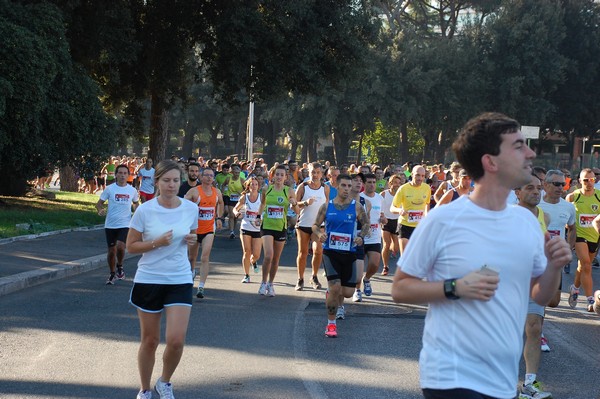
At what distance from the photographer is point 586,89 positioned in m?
60.0

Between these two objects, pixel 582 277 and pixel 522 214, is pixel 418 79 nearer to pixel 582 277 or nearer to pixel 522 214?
pixel 582 277

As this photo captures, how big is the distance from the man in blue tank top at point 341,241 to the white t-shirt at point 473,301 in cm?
635

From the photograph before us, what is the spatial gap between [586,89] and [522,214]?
59227mm

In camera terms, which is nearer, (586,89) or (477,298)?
(477,298)

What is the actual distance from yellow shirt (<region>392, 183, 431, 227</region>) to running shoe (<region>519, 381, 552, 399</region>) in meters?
7.70

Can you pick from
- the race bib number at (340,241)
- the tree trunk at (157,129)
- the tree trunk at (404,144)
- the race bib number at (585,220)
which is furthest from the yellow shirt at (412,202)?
the tree trunk at (404,144)

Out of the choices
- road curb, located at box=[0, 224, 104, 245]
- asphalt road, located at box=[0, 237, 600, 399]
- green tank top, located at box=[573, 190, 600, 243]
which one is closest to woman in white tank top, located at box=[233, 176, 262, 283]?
asphalt road, located at box=[0, 237, 600, 399]

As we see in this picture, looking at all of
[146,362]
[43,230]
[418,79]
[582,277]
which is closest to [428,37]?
[418,79]

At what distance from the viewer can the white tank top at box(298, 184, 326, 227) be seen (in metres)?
13.9

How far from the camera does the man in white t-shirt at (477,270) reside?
3.55m

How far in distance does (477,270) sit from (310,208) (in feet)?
34.4

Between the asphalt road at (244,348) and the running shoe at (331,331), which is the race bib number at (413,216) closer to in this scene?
the asphalt road at (244,348)

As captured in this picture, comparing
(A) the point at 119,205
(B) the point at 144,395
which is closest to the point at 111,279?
(A) the point at 119,205

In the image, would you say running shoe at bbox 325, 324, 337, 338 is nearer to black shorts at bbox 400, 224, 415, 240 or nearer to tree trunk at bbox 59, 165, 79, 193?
black shorts at bbox 400, 224, 415, 240
